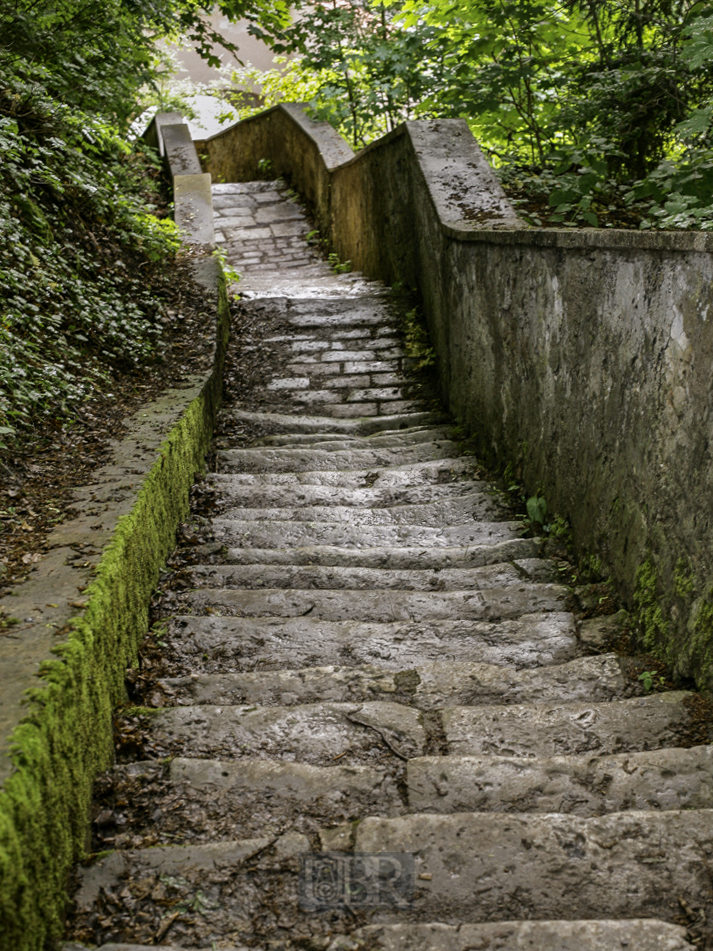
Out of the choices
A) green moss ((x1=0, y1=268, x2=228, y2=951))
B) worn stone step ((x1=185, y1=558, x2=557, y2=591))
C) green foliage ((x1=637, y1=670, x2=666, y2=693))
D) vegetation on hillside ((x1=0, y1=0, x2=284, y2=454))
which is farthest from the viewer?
vegetation on hillside ((x1=0, y1=0, x2=284, y2=454))

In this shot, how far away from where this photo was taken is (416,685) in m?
2.67

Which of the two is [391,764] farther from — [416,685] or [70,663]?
[70,663]

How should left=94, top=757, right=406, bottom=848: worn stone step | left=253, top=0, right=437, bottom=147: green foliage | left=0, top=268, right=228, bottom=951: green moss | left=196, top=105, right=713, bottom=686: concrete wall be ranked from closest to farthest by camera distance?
left=0, top=268, right=228, bottom=951: green moss < left=94, top=757, right=406, bottom=848: worn stone step < left=196, top=105, right=713, bottom=686: concrete wall < left=253, top=0, right=437, bottom=147: green foliage

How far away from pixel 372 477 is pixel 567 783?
9.07 ft

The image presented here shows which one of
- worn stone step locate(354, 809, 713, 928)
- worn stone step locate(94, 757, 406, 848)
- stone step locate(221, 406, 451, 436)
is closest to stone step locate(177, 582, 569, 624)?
worn stone step locate(94, 757, 406, 848)

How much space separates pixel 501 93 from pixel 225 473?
172 inches

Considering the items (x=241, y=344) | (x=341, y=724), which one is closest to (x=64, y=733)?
(x=341, y=724)

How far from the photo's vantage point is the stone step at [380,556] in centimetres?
366

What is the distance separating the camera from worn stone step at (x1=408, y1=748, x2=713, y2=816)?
2018mm

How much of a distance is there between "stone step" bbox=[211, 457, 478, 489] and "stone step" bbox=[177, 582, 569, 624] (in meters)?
1.32

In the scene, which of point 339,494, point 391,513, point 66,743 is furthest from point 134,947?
point 339,494

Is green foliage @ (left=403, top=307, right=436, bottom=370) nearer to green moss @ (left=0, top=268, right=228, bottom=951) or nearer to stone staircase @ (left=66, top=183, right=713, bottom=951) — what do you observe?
stone staircase @ (left=66, top=183, right=713, bottom=951)

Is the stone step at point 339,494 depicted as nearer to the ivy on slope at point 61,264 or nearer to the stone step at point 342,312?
the ivy on slope at point 61,264

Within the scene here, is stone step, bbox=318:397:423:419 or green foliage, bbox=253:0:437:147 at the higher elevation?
green foliage, bbox=253:0:437:147
